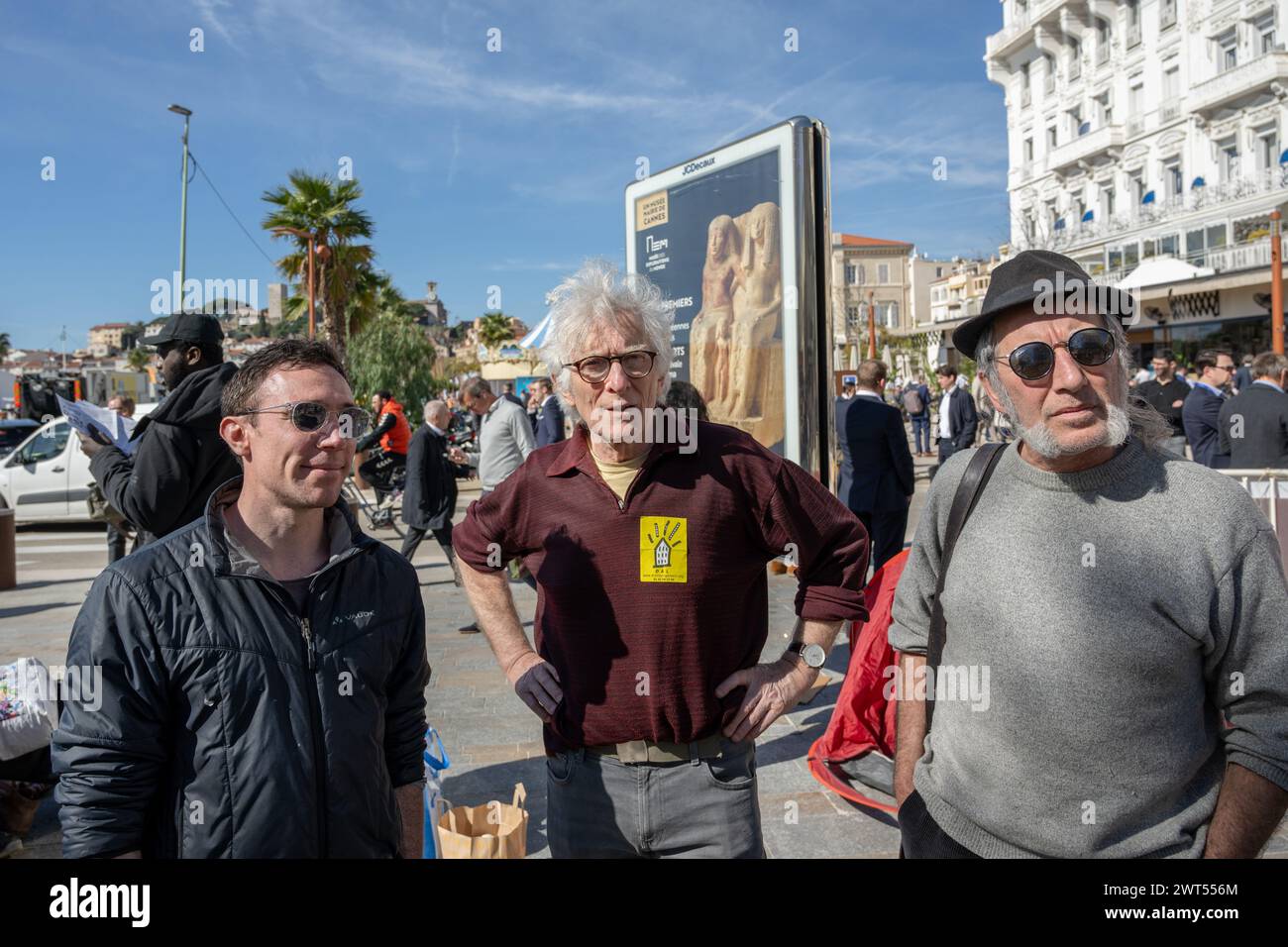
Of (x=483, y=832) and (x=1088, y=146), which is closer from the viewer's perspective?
(x=483, y=832)

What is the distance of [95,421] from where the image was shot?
4.07 m

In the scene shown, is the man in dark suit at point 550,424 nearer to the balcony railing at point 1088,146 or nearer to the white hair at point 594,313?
the white hair at point 594,313

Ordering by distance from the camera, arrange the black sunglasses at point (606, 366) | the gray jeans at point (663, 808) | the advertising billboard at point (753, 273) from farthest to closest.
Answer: the advertising billboard at point (753, 273), the black sunglasses at point (606, 366), the gray jeans at point (663, 808)

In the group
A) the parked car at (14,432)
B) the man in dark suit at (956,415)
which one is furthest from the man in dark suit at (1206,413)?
the parked car at (14,432)

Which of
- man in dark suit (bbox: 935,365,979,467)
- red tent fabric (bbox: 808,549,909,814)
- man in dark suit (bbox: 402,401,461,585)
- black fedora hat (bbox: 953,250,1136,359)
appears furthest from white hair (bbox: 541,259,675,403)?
man in dark suit (bbox: 935,365,979,467)

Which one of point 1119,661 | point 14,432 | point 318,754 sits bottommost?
point 318,754

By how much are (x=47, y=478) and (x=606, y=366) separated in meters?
15.4

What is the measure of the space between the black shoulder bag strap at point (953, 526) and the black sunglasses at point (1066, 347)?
20 cm

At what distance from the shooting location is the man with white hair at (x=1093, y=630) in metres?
1.67

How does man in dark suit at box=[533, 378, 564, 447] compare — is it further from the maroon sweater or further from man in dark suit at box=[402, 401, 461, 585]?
the maroon sweater

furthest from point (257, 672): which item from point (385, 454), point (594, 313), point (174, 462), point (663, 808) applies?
point (385, 454)

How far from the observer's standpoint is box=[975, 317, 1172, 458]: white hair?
1779mm
